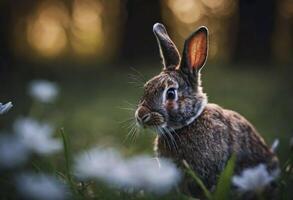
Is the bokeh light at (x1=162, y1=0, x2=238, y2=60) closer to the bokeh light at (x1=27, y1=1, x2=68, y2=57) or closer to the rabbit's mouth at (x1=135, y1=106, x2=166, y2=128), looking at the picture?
the bokeh light at (x1=27, y1=1, x2=68, y2=57)

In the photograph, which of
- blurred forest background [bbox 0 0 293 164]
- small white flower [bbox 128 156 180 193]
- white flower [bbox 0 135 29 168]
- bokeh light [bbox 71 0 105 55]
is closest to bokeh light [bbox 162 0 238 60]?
blurred forest background [bbox 0 0 293 164]

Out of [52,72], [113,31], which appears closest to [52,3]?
[113,31]

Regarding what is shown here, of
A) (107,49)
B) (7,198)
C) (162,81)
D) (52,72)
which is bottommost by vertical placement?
(107,49)

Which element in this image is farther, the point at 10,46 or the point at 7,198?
the point at 10,46

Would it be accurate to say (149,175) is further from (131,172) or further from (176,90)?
(176,90)

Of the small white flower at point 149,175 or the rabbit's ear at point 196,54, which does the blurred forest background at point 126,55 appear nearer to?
the rabbit's ear at point 196,54

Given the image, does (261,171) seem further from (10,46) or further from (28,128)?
(10,46)

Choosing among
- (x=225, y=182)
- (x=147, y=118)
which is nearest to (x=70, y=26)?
(x=147, y=118)
